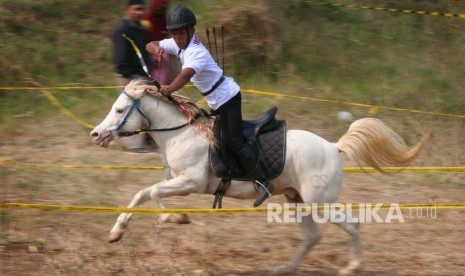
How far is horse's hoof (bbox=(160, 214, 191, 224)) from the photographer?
25.1 ft

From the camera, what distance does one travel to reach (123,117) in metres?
6.77

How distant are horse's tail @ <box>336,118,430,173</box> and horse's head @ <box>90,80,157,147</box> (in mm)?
1770

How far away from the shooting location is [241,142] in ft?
22.1

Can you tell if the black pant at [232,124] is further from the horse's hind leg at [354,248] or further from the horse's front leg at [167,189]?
the horse's hind leg at [354,248]

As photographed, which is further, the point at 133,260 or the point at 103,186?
the point at 103,186

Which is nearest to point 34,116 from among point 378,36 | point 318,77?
point 318,77

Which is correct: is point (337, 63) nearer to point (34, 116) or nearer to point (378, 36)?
point (378, 36)

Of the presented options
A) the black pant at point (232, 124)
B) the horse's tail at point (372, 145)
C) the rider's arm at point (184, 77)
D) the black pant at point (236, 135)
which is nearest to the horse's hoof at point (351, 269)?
the horse's tail at point (372, 145)

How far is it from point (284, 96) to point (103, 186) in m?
3.84

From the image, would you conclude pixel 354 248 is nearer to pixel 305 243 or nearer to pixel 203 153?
pixel 305 243

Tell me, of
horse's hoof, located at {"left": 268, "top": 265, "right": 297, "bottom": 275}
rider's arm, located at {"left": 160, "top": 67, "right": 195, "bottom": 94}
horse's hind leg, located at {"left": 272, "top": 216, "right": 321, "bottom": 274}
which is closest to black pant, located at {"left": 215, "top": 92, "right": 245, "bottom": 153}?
rider's arm, located at {"left": 160, "top": 67, "right": 195, "bottom": 94}

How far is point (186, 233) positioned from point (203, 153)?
1.22 metres

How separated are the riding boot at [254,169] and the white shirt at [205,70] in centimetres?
46

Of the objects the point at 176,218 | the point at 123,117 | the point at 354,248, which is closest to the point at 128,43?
the point at 176,218
